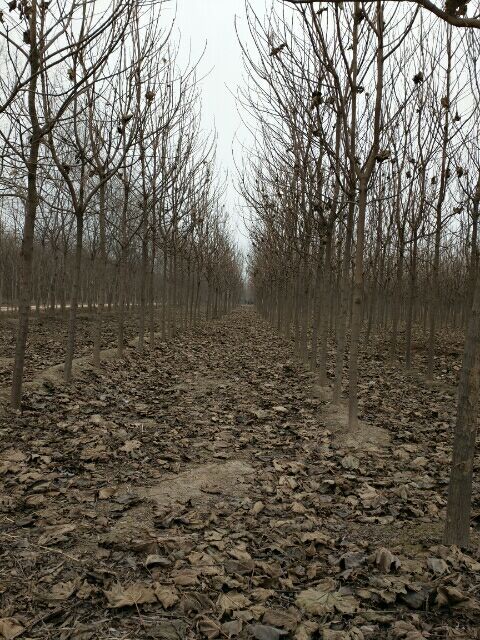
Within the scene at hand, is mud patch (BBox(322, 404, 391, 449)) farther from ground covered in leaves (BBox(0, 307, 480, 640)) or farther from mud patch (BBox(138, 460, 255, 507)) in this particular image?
mud patch (BBox(138, 460, 255, 507))

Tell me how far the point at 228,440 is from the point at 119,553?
90.1 inches

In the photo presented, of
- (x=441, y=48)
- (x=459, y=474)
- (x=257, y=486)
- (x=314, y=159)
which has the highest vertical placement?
(x=441, y=48)

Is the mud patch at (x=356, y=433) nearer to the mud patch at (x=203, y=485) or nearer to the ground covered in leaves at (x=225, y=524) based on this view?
Result: the ground covered in leaves at (x=225, y=524)

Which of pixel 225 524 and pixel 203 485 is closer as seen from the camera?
pixel 225 524

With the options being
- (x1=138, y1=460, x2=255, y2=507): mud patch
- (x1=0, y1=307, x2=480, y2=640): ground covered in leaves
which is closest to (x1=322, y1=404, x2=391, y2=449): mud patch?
(x1=0, y1=307, x2=480, y2=640): ground covered in leaves

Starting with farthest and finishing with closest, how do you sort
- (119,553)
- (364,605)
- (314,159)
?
1. (314,159)
2. (119,553)
3. (364,605)

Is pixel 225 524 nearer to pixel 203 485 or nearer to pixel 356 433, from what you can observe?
pixel 203 485

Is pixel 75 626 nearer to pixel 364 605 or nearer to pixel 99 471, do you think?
pixel 364 605

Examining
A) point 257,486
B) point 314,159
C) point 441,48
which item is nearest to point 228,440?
point 257,486

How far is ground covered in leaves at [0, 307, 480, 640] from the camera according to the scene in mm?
2027

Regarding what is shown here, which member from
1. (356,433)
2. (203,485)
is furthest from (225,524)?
(356,433)

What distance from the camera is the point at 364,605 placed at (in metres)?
2.12

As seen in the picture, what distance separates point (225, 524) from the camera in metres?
2.97

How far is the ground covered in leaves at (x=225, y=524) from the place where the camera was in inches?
79.8
